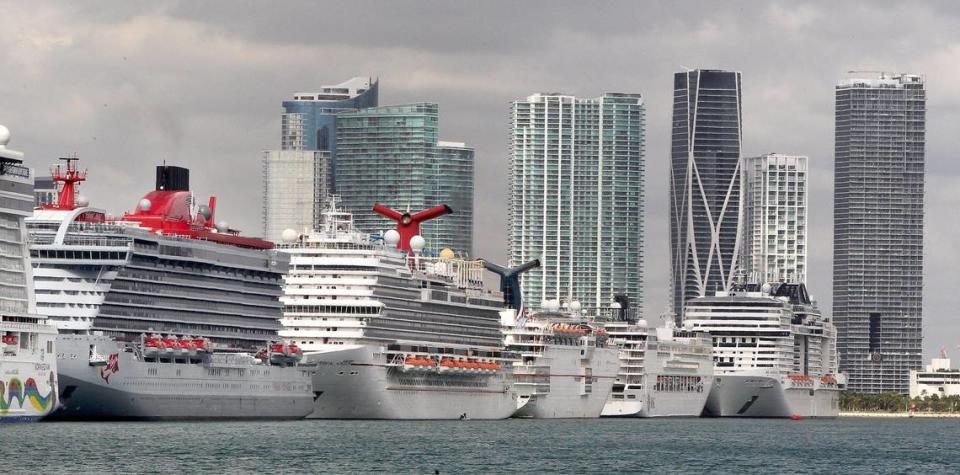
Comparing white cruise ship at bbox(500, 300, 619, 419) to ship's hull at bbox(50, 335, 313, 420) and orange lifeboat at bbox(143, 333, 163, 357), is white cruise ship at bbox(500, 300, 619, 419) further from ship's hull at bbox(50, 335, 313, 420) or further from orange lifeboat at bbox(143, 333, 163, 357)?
orange lifeboat at bbox(143, 333, 163, 357)

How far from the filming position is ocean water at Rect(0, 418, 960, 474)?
3888 inches

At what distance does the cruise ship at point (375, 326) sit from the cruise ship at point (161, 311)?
148 inches

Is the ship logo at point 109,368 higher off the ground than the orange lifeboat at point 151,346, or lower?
lower

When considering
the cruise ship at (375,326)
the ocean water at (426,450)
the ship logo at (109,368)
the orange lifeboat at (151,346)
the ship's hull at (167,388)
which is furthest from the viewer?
the cruise ship at (375,326)

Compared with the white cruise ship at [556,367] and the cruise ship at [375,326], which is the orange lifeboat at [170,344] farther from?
the white cruise ship at [556,367]

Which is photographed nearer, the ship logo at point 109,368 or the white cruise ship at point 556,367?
the ship logo at point 109,368

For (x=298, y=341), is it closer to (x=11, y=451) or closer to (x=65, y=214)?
(x=65, y=214)

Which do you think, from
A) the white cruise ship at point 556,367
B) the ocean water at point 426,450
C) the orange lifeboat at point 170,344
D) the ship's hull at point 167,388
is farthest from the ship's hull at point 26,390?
the white cruise ship at point 556,367

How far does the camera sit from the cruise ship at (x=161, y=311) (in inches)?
5020

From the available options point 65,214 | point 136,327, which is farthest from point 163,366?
point 65,214

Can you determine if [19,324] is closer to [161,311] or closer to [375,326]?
[161,311]

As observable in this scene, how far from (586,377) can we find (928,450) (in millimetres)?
53486

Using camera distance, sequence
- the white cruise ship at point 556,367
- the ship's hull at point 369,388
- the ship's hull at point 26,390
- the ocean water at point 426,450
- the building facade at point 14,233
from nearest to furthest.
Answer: the ocean water at point 426,450
the ship's hull at point 26,390
the building facade at point 14,233
the ship's hull at point 369,388
the white cruise ship at point 556,367

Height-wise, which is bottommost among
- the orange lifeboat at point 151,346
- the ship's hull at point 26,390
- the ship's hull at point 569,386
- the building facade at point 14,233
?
the ship's hull at point 569,386
